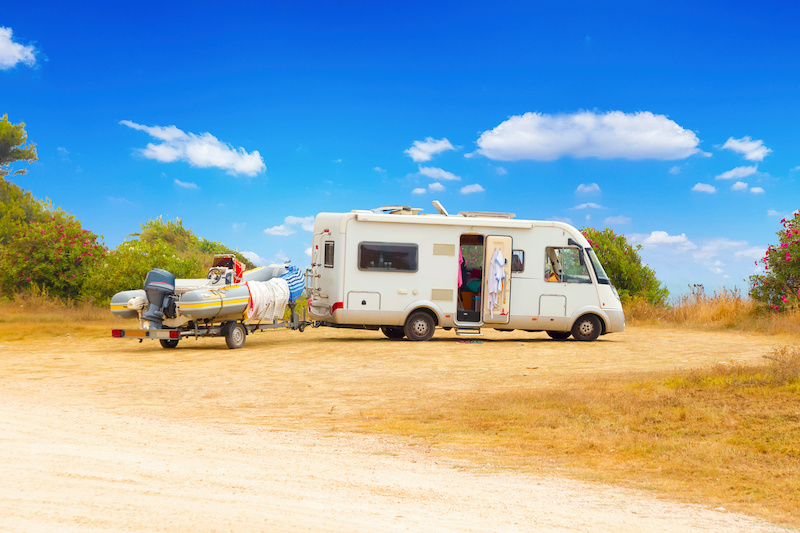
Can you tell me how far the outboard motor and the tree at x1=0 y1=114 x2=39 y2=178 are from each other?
35044mm

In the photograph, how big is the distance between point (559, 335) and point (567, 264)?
6.74 ft

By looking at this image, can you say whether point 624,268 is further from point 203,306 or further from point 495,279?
point 203,306

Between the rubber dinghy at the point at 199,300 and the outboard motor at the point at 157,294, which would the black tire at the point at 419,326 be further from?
the outboard motor at the point at 157,294

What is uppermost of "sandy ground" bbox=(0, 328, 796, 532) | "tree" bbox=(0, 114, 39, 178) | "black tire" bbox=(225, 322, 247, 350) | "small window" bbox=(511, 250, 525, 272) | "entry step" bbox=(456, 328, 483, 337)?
"tree" bbox=(0, 114, 39, 178)

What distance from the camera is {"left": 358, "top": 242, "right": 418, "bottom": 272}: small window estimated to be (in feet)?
56.2

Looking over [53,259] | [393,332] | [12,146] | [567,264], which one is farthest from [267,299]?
[12,146]

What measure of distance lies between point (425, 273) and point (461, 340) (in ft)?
6.85

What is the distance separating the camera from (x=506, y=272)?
1747 cm

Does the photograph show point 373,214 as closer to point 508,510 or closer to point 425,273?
point 425,273

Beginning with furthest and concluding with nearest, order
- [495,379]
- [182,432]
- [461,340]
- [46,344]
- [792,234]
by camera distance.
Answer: [792,234], [461,340], [46,344], [495,379], [182,432]

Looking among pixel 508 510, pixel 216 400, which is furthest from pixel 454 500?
pixel 216 400

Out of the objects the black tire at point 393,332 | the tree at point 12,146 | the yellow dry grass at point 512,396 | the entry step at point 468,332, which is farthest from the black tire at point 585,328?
the tree at point 12,146

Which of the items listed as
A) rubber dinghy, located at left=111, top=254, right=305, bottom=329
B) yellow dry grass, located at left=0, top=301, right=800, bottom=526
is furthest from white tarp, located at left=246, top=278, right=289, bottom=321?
yellow dry grass, located at left=0, top=301, right=800, bottom=526

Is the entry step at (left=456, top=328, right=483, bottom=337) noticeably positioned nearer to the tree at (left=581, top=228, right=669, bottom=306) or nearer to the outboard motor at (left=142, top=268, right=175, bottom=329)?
the outboard motor at (left=142, top=268, right=175, bottom=329)
